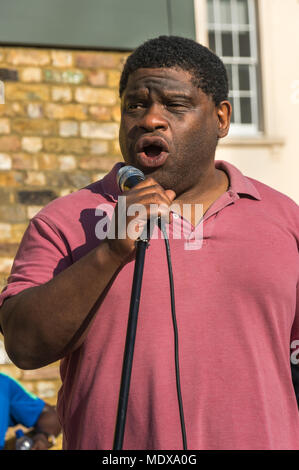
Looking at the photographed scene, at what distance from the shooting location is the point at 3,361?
789cm

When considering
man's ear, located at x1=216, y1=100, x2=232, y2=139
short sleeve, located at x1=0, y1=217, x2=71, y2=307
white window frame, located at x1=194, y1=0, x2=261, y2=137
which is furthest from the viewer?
white window frame, located at x1=194, y1=0, x2=261, y2=137

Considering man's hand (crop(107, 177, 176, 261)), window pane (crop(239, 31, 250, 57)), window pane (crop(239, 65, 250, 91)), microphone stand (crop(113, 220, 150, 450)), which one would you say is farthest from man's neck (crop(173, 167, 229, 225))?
window pane (crop(239, 31, 250, 57))

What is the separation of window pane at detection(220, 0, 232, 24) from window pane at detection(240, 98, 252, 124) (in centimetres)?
97

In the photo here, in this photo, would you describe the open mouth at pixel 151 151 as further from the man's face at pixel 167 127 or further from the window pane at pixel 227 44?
the window pane at pixel 227 44

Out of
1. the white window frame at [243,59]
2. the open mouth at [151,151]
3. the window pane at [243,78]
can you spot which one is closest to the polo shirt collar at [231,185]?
the open mouth at [151,151]

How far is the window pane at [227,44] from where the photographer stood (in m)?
10.4

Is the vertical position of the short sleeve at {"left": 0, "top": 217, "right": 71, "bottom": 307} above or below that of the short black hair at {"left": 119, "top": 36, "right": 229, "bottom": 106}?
below

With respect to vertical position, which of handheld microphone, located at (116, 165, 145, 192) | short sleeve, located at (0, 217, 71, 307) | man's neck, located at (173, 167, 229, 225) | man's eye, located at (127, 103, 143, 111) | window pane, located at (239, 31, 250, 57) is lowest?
short sleeve, located at (0, 217, 71, 307)

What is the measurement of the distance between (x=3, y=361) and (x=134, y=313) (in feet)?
20.2

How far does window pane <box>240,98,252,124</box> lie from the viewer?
407 inches

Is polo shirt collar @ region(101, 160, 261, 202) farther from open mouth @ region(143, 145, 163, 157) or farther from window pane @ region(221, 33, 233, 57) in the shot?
window pane @ region(221, 33, 233, 57)

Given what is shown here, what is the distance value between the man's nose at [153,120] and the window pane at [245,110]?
25.9 ft

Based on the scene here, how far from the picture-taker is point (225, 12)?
10.5 m
